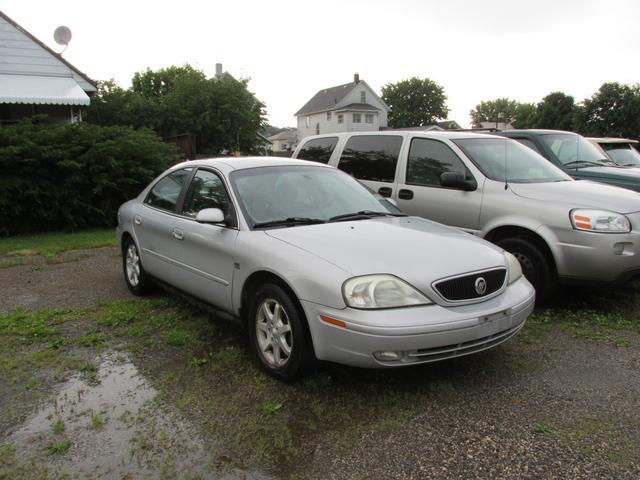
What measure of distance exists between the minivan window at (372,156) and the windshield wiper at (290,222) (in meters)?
2.51

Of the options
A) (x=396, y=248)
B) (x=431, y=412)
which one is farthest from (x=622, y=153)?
(x=431, y=412)

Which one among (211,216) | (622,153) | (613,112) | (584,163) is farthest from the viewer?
(613,112)

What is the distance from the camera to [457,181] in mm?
5496

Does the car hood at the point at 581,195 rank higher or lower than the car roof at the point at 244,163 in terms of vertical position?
lower

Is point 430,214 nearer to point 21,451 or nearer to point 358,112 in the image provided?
point 21,451

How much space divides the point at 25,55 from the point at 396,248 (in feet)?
57.5

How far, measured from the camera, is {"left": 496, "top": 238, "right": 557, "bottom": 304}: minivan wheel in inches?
195

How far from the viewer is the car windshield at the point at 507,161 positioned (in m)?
5.66

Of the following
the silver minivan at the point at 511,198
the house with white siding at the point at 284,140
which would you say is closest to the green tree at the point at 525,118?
the house with white siding at the point at 284,140

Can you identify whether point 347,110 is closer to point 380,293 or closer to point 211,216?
point 211,216

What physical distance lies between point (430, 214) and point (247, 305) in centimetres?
279

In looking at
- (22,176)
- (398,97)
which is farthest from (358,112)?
(22,176)

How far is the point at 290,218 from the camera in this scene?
4.08m

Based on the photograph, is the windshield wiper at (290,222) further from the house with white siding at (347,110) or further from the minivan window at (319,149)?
the house with white siding at (347,110)
